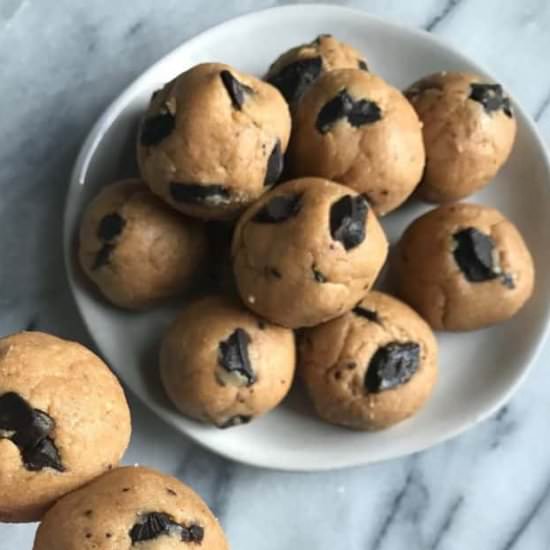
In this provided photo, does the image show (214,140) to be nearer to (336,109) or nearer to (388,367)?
(336,109)

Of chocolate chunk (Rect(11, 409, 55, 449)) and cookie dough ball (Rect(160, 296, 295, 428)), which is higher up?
chocolate chunk (Rect(11, 409, 55, 449))

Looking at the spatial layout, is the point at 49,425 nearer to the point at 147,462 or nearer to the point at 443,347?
the point at 147,462

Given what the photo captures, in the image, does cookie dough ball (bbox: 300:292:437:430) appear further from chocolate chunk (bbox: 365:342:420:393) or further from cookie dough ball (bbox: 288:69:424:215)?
cookie dough ball (bbox: 288:69:424:215)

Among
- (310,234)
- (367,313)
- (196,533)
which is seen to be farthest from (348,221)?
(196,533)

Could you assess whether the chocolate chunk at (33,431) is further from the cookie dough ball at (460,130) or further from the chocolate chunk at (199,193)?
the cookie dough ball at (460,130)

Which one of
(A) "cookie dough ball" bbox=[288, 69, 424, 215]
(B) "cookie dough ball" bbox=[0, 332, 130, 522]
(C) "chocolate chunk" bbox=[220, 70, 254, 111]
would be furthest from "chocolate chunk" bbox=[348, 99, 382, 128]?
(B) "cookie dough ball" bbox=[0, 332, 130, 522]

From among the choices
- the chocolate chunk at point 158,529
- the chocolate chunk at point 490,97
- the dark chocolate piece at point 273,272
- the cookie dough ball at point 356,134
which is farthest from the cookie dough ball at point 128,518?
the chocolate chunk at point 490,97

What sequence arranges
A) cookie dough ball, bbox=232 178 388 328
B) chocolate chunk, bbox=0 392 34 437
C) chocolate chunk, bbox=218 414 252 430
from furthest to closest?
chocolate chunk, bbox=218 414 252 430
cookie dough ball, bbox=232 178 388 328
chocolate chunk, bbox=0 392 34 437
